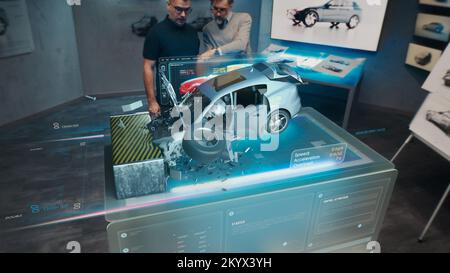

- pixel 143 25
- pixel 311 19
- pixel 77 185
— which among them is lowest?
pixel 77 185

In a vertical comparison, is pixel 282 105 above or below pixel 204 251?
above

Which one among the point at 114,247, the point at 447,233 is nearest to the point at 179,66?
the point at 114,247

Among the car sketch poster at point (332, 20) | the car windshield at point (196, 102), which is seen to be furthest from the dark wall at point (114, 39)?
the car windshield at point (196, 102)

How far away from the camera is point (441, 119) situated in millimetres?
2113

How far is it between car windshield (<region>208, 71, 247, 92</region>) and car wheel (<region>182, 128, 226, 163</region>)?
0.16 m

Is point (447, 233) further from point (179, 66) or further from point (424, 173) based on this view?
point (179, 66)

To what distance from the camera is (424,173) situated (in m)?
2.92

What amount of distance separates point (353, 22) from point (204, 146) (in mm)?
2800

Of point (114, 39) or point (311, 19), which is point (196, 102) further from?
point (114, 39)

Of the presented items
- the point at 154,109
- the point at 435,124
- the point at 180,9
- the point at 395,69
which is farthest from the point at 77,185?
the point at 395,69

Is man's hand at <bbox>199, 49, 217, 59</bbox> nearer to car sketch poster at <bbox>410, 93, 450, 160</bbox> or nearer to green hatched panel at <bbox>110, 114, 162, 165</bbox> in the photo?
green hatched panel at <bbox>110, 114, 162, 165</bbox>

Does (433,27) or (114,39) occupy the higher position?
(433,27)

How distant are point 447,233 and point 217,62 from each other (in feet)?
6.76

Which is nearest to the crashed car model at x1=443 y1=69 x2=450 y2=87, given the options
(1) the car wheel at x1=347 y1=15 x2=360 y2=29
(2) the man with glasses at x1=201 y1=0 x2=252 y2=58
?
(1) the car wheel at x1=347 y1=15 x2=360 y2=29
